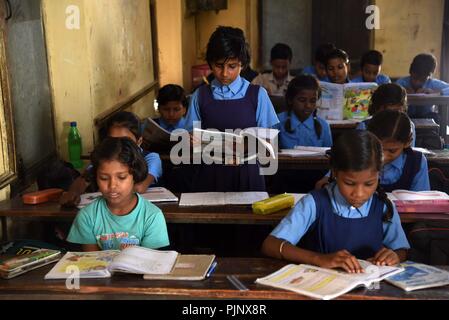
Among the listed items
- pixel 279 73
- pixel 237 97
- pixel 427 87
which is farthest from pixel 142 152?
pixel 427 87

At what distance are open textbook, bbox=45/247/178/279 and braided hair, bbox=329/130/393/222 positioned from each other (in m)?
0.63

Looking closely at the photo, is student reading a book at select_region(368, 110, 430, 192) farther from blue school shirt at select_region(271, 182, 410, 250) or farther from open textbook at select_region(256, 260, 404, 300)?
open textbook at select_region(256, 260, 404, 300)

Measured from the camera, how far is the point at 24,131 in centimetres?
332

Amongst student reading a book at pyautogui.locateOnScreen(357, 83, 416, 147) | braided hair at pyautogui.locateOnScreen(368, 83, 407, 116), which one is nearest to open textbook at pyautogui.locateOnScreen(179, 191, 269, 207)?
student reading a book at pyautogui.locateOnScreen(357, 83, 416, 147)

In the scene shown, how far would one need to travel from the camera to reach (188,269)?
6.20 ft

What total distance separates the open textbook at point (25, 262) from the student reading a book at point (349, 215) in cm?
73

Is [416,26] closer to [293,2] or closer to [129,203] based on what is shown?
[293,2]

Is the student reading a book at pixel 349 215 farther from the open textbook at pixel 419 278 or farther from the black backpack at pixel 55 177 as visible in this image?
the black backpack at pixel 55 177

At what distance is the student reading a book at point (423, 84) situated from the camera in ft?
17.9

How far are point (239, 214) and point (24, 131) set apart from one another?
4.82 feet

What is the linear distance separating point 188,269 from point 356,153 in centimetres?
65
